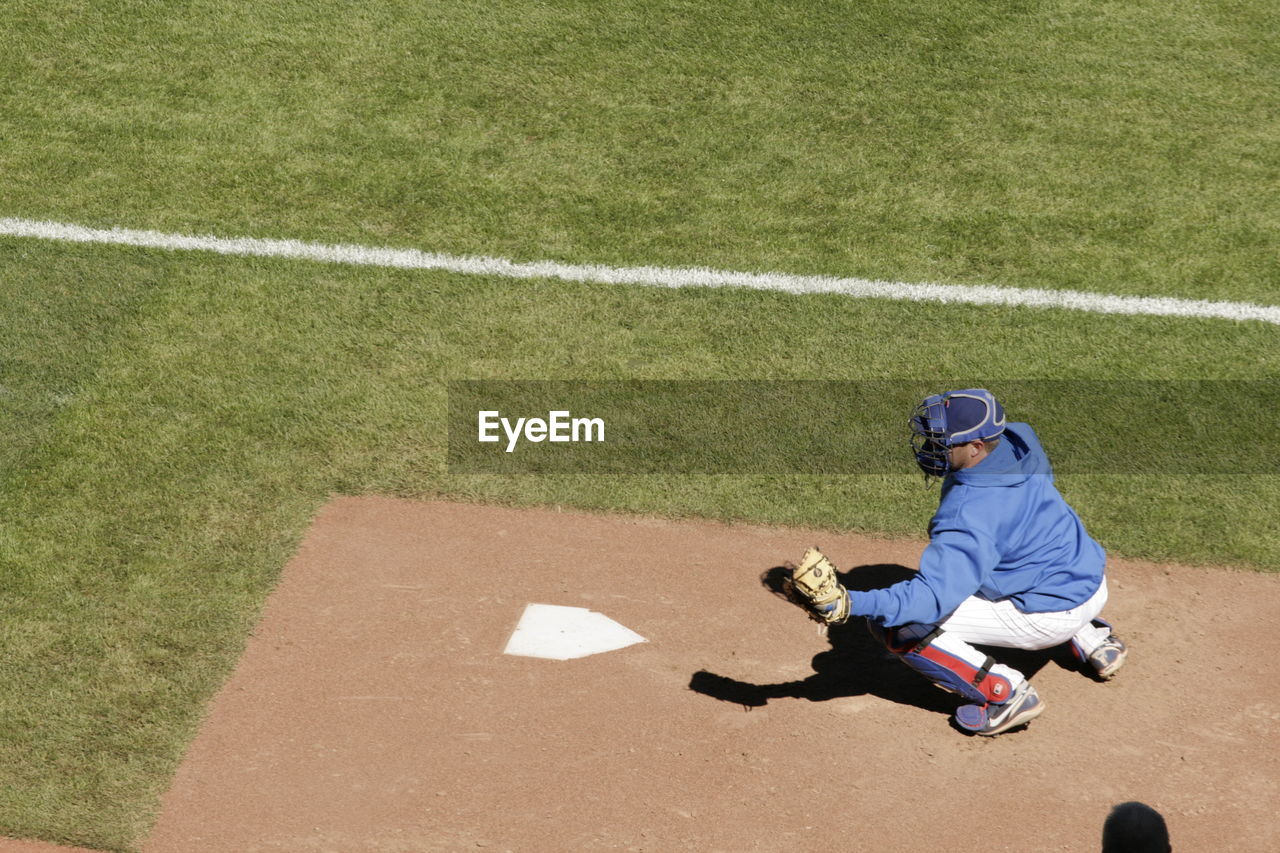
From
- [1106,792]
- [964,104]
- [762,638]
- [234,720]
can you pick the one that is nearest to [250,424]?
[234,720]

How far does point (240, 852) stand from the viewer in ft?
17.6

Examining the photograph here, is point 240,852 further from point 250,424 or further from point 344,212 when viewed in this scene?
point 344,212

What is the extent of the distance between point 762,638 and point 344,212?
14.1ft

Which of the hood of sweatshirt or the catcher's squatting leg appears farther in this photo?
the catcher's squatting leg

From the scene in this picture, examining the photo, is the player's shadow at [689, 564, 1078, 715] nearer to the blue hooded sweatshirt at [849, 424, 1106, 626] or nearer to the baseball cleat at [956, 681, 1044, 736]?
the baseball cleat at [956, 681, 1044, 736]

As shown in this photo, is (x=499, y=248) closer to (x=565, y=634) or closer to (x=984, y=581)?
(x=565, y=634)

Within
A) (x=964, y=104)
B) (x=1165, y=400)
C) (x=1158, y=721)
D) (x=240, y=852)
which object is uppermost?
(x=964, y=104)

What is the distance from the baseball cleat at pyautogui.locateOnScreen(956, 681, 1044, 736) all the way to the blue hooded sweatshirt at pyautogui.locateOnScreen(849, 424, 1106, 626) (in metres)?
0.36

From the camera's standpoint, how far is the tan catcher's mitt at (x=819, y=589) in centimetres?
504

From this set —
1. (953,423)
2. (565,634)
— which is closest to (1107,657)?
(953,423)
